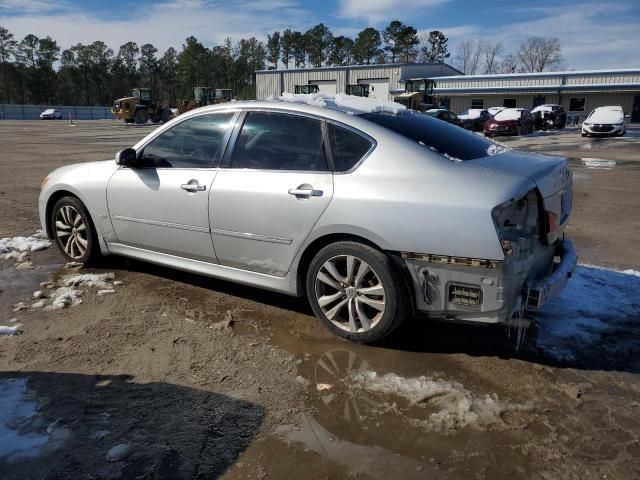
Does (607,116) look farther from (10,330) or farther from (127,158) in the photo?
(10,330)

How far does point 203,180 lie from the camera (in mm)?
4031

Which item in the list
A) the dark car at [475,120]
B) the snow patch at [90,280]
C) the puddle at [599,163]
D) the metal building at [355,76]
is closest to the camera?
the snow patch at [90,280]

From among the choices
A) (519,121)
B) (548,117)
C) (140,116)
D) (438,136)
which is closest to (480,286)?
(438,136)

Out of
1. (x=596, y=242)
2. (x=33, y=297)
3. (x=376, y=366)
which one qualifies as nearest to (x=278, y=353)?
(x=376, y=366)

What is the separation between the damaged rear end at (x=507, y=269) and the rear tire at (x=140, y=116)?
1653 inches

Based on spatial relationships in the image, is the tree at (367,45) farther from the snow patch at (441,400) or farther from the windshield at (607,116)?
the snow patch at (441,400)

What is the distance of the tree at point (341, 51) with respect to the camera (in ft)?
305

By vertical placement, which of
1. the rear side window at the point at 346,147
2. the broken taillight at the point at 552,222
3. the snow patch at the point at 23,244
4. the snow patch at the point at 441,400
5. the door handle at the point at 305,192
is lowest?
the snow patch at the point at 441,400

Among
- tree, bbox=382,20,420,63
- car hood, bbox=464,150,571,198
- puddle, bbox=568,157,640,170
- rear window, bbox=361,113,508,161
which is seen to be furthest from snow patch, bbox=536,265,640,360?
tree, bbox=382,20,420,63

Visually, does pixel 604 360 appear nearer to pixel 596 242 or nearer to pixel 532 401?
pixel 532 401

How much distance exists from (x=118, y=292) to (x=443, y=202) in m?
2.92

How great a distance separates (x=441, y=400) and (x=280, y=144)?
81.1 inches

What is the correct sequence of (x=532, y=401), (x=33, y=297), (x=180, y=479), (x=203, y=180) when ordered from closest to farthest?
(x=180, y=479) < (x=532, y=401) < (x=203, y=180) < (x=33, y=297)

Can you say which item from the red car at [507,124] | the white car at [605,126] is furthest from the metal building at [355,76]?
the white car at [605,126]
